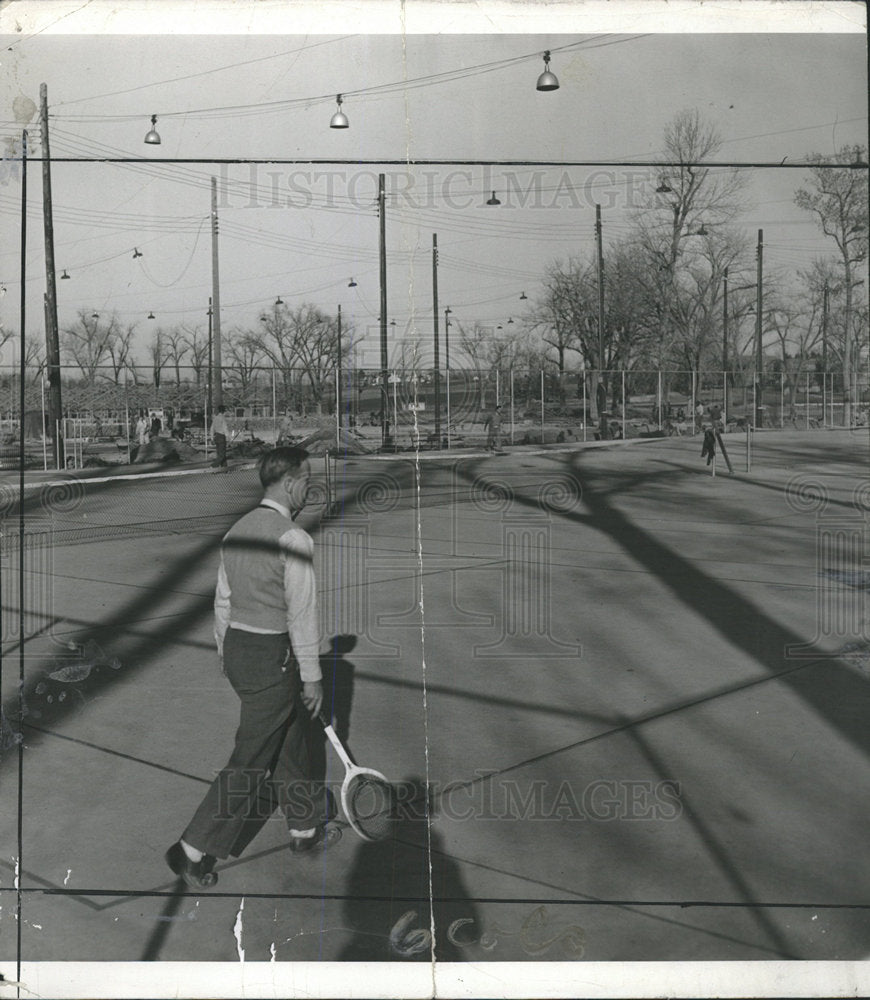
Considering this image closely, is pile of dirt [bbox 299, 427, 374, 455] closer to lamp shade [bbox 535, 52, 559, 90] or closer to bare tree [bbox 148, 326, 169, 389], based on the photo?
bare tree [bbox 148, 326, 169, 389]

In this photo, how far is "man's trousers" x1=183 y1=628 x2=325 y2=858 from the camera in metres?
3.67

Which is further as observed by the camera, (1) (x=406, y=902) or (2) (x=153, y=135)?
(2) (x=153, y=135)

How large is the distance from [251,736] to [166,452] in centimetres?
1362

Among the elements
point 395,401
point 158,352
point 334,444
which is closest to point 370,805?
point 334,444

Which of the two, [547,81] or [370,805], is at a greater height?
[547,81]

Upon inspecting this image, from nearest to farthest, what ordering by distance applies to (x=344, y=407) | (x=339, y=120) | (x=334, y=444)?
(x=339, y=120)
(x=334, y=444)
(x=344, y=407)

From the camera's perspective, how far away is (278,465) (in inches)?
142

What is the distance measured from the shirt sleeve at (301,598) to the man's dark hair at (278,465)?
19 centimetres

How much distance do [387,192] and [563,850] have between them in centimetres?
364

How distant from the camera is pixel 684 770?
4.71 metres

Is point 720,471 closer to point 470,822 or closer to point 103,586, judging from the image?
point 103,586

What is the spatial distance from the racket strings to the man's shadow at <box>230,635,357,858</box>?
0.12 metres

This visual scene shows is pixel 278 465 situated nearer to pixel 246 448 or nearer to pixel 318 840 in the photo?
pixel 318 840

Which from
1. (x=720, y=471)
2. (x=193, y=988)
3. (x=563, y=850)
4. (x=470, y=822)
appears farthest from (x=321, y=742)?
(x=720, y=471)
